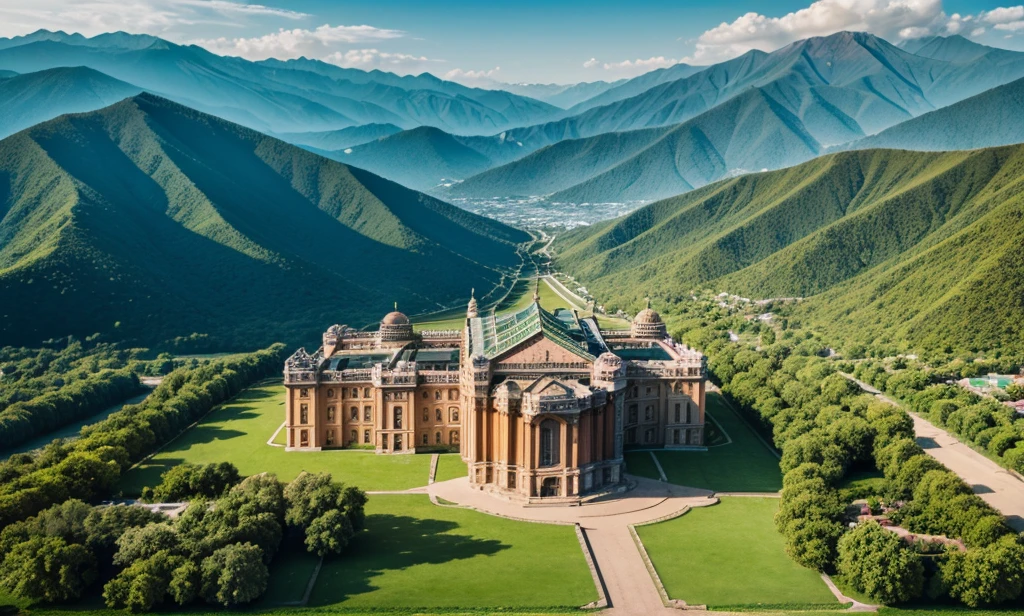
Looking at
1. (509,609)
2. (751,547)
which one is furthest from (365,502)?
(751,547)

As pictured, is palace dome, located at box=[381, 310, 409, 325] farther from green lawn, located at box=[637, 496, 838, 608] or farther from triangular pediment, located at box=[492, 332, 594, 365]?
green lawn, located at box=[637, 496, 838, 608]

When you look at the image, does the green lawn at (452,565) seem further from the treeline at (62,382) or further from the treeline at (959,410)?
the treeline at (62,382)

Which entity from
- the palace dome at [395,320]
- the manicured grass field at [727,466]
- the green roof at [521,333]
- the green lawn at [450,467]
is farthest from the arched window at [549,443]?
the palace dome at [395,320]

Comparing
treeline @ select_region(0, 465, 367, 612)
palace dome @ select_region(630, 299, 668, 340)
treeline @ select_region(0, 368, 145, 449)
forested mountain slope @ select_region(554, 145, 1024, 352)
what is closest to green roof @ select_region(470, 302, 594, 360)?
palace dome @ select_region(630, 299, 668, 340)

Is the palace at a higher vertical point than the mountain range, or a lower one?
lower

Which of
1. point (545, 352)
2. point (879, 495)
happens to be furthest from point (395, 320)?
point (879, 495)

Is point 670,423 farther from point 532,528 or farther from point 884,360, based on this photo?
point 884,360

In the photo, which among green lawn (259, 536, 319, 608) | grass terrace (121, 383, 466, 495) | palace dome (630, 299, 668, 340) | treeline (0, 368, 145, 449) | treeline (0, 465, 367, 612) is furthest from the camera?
palace dome (630, 299, 668, 340)
